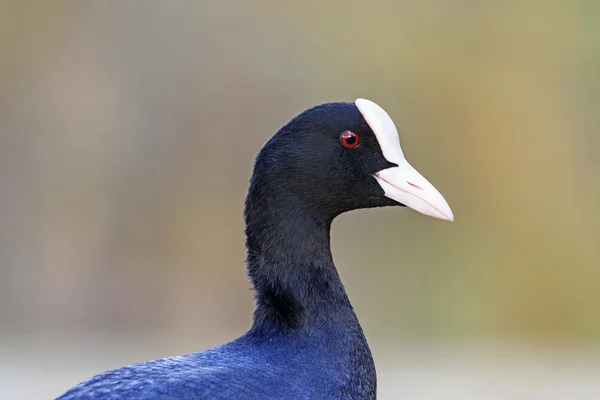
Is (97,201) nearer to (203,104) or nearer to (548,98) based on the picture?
(203,104)

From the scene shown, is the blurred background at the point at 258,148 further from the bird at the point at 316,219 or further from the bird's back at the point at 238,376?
the bird's back at the point at 238,376

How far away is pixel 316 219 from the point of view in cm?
306

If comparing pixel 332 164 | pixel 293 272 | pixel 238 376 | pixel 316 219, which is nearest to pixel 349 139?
pixel 332 164

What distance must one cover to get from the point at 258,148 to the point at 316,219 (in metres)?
5.51

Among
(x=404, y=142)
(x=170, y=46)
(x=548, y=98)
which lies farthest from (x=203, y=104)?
(x=548, y=98)

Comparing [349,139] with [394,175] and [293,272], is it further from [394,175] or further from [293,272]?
[293,272]

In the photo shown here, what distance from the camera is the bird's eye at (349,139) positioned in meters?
3.05

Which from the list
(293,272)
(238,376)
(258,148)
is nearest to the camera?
(238,376)

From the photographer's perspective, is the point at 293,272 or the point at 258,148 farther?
the point at 258,148

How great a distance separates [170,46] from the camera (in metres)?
8.78

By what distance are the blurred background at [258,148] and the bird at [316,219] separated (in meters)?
5.35

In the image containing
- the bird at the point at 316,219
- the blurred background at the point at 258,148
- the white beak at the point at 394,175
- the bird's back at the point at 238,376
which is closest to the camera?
the bird's back at the point at 238,376

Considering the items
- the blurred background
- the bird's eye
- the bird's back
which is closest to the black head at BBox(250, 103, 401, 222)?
the bird's eye

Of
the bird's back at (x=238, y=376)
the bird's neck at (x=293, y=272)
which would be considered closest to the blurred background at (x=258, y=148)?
the bird's neck at (x=293, y=272)
